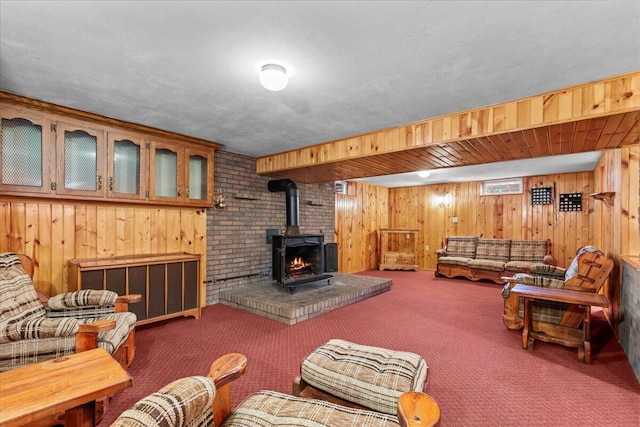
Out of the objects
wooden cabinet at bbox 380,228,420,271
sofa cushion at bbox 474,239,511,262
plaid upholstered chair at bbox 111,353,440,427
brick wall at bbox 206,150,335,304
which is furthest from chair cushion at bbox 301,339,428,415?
wooden cabinet at bbox 380,228,420,271

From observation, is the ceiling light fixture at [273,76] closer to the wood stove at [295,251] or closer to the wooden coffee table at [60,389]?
the wooden coffee table at [60,389]

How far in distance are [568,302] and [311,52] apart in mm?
2939

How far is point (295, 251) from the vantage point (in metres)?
4.89

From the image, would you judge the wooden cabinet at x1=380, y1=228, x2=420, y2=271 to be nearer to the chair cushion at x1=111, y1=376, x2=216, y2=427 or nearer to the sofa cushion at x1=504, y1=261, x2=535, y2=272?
the sofa cushion at x1=504, y1=261, x2=535, y2=272

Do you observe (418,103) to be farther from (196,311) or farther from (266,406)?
(196,311)

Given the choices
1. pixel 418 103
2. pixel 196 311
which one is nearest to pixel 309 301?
pixel 196 311

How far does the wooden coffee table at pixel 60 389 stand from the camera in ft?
3.43

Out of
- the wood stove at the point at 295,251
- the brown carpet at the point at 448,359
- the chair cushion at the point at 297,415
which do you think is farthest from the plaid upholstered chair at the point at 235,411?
the wood stove at the point at 295,251

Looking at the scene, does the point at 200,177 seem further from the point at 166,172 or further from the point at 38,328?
the point at 38,328

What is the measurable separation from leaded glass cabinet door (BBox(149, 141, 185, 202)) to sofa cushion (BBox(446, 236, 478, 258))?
587cm

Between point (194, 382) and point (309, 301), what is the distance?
2.94m

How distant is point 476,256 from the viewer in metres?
6.72

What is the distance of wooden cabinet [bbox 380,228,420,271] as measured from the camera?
24.6 feet

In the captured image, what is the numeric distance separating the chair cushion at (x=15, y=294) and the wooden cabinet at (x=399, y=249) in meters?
6.53
